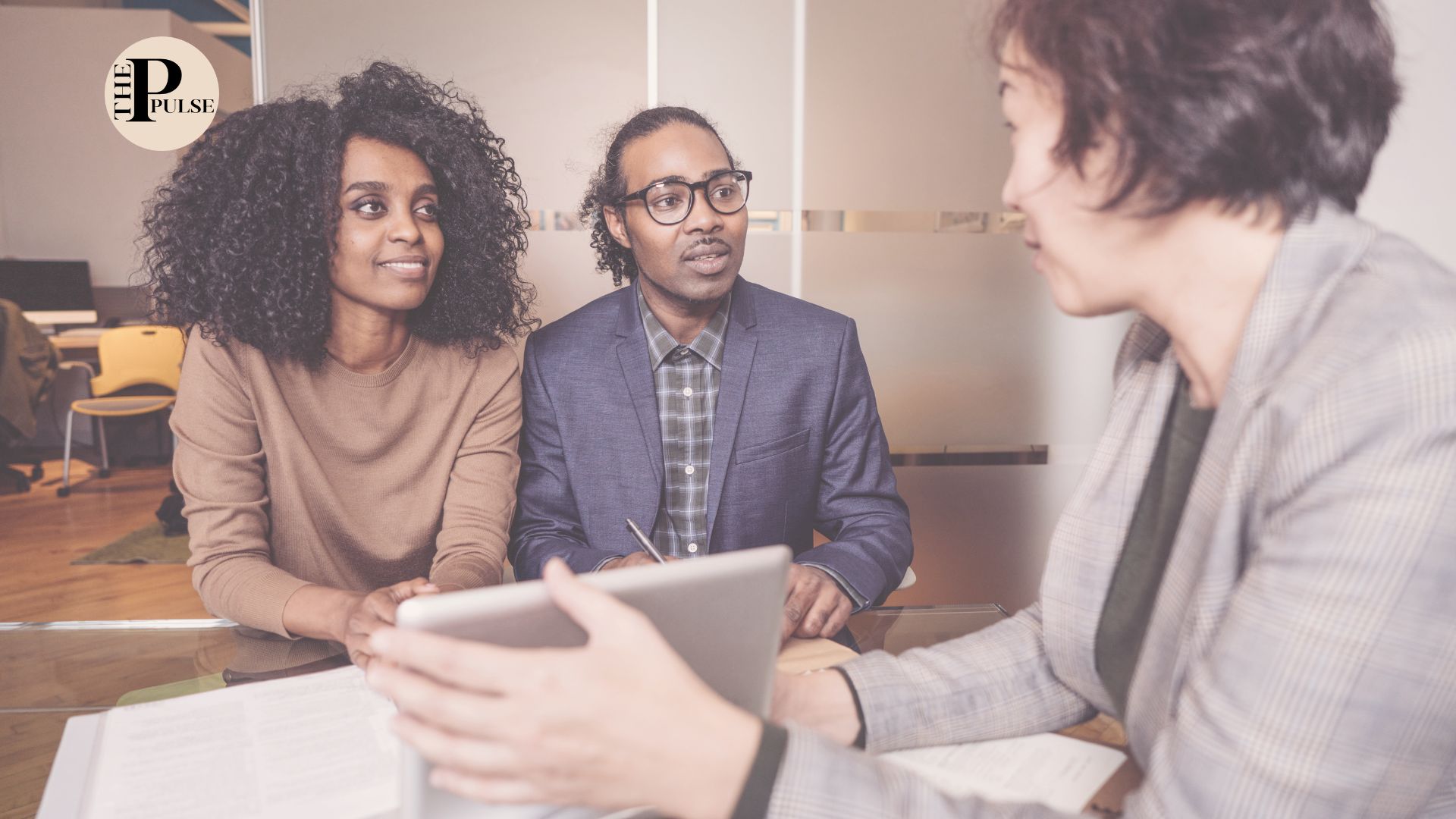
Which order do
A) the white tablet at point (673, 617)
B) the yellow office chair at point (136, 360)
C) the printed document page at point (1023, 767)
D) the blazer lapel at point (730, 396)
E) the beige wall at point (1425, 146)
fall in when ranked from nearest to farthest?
the white tablet at point (673, 617) < the printed document page at point (1023, 767) < the blazer lapel at point (730, 396) < the beige wall at point (1425, 146) < the yellow office chair at point (136, 360)

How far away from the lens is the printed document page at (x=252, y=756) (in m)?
0.82

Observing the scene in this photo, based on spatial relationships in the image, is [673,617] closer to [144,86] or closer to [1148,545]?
[1148,545]

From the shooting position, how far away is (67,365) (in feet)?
19.5

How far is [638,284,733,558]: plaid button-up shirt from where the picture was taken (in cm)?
193

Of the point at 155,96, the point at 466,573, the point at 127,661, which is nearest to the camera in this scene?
the point at 127,661

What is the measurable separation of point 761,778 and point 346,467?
4.19 ft

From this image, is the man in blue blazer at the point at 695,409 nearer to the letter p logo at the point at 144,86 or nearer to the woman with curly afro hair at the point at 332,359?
the woman with curly afro hair at the point at 332,359

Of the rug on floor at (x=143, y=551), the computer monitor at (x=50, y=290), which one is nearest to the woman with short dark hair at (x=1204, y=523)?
the rug on floor at (x=143, y=551)

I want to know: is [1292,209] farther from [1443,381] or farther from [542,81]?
[542,81]

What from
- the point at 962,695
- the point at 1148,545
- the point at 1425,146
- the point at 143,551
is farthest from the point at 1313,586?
the point at 143,551

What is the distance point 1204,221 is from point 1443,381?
227 mm

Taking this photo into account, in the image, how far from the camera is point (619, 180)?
212 cm

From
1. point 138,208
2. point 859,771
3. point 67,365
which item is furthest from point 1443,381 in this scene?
point 138,208

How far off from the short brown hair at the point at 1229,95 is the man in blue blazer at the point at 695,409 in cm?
115
